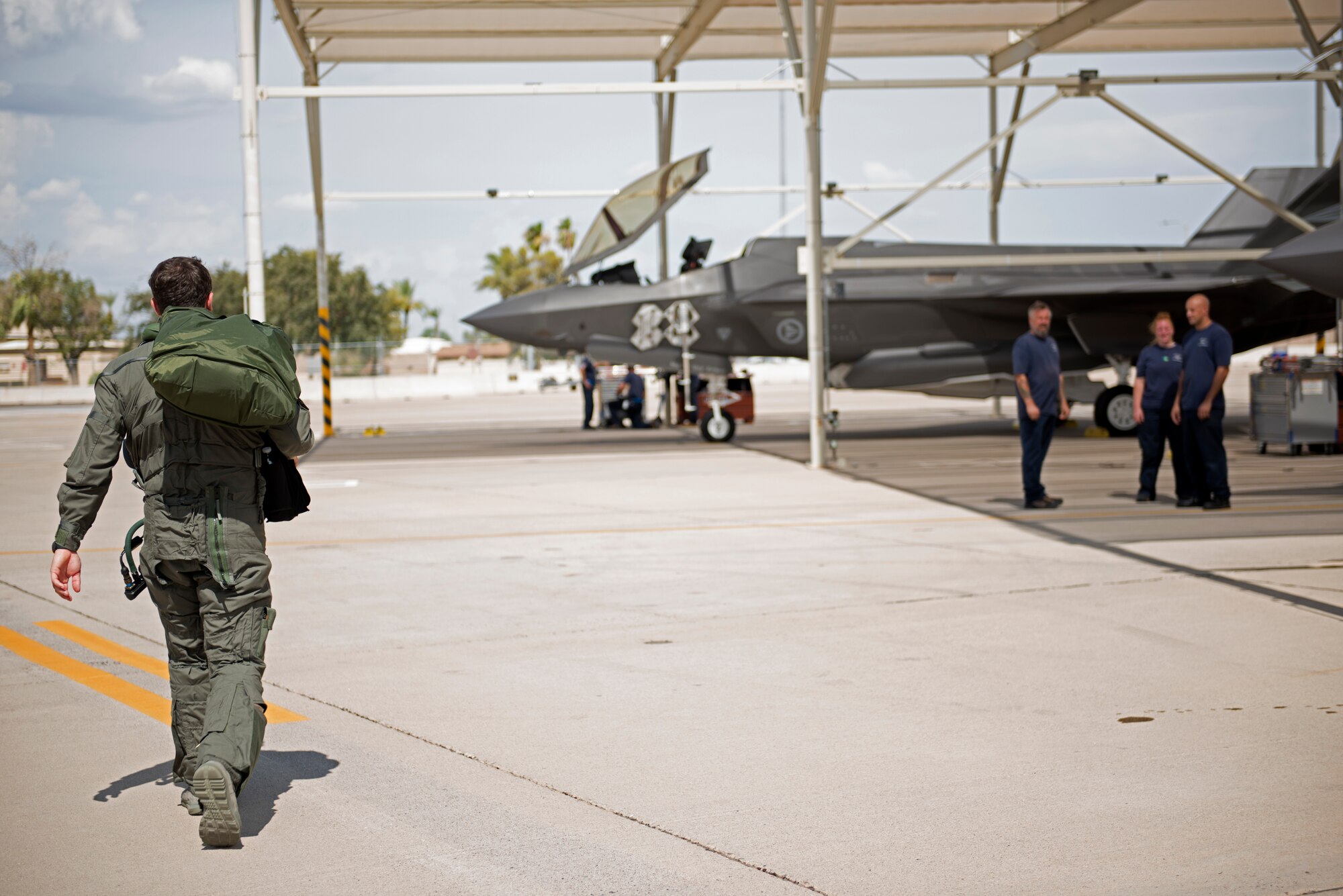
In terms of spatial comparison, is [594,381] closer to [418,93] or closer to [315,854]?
[418,93]

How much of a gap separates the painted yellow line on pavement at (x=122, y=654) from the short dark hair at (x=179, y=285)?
1.80 metres

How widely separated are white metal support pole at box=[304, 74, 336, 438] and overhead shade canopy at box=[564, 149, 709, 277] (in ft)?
16.6

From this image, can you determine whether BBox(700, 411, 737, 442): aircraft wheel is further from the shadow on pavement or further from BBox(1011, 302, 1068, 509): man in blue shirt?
the shadow on pavement

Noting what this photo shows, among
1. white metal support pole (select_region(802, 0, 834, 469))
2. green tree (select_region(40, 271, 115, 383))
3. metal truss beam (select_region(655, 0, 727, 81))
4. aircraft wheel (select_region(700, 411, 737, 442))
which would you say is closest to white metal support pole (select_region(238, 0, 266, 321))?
white metal support pole (select_region(802, 0, 834, 469))

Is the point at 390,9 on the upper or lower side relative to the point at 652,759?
upper

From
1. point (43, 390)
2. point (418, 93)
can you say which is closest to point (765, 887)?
point (418, 93)

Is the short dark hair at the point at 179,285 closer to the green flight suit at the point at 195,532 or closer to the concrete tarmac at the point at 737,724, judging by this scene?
the green flight suit at the point at 195,532

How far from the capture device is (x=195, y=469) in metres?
3.96

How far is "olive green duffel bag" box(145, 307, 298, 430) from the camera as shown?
3.77 m

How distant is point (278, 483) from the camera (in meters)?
4.13

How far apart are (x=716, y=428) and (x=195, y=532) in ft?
55.6

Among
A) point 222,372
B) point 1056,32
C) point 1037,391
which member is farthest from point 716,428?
point 222,372

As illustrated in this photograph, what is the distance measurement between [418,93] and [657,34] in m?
6.97

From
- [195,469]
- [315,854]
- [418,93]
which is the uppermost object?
[418,93]
